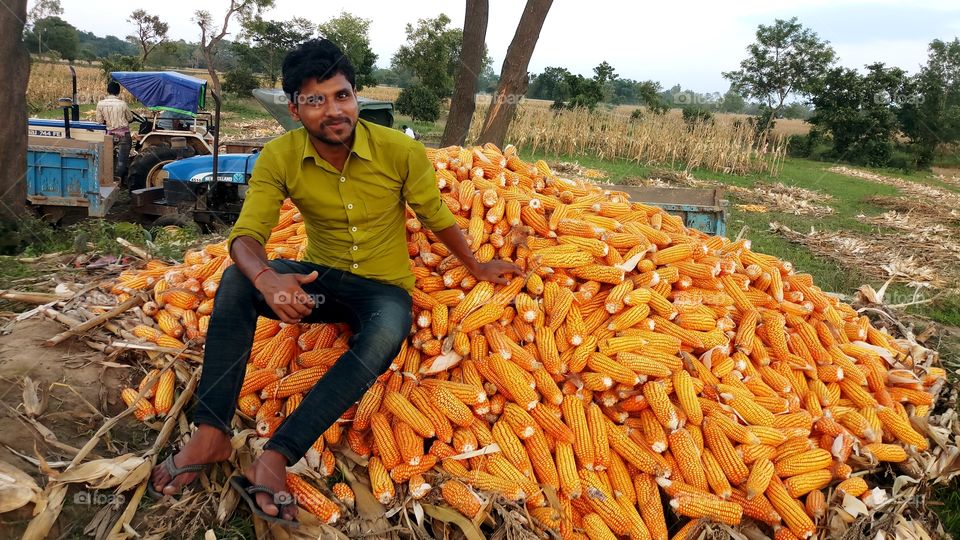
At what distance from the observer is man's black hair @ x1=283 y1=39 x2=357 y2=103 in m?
2.58

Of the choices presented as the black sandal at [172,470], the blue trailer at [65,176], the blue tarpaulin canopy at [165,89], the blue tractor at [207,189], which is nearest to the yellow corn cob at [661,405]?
the black sandal at [172,470]

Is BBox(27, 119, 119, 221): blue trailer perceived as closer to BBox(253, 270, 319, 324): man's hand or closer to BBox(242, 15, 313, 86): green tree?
BBox(253, 270, 319, 324): man's hand

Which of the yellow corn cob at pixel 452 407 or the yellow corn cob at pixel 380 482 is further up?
the yellow corn cob at pixel 452 407

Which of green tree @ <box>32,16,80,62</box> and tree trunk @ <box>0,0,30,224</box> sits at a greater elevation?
green tree @ <box>32,16,80,62</box>

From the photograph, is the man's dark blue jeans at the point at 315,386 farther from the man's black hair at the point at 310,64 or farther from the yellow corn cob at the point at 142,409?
the man's black hair at the point at 310,64

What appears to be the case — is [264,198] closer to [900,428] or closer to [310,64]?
[310,64]

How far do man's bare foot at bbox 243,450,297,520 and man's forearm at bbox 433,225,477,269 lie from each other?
134cm

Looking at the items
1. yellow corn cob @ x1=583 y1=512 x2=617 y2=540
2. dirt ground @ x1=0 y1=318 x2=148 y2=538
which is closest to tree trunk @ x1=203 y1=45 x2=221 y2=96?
dirt ground @ x1=0 y1=318 x2=148 y2=538

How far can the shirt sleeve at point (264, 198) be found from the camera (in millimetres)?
2645

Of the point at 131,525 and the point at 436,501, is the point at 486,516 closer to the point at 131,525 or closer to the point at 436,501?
the point at 436,501

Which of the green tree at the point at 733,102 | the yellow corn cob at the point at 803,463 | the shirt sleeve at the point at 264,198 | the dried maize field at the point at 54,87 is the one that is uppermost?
the green tree at the point at 733,102

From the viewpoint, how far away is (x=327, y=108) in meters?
2.64

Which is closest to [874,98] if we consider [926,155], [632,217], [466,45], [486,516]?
[926,155]

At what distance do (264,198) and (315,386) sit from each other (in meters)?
0.94
